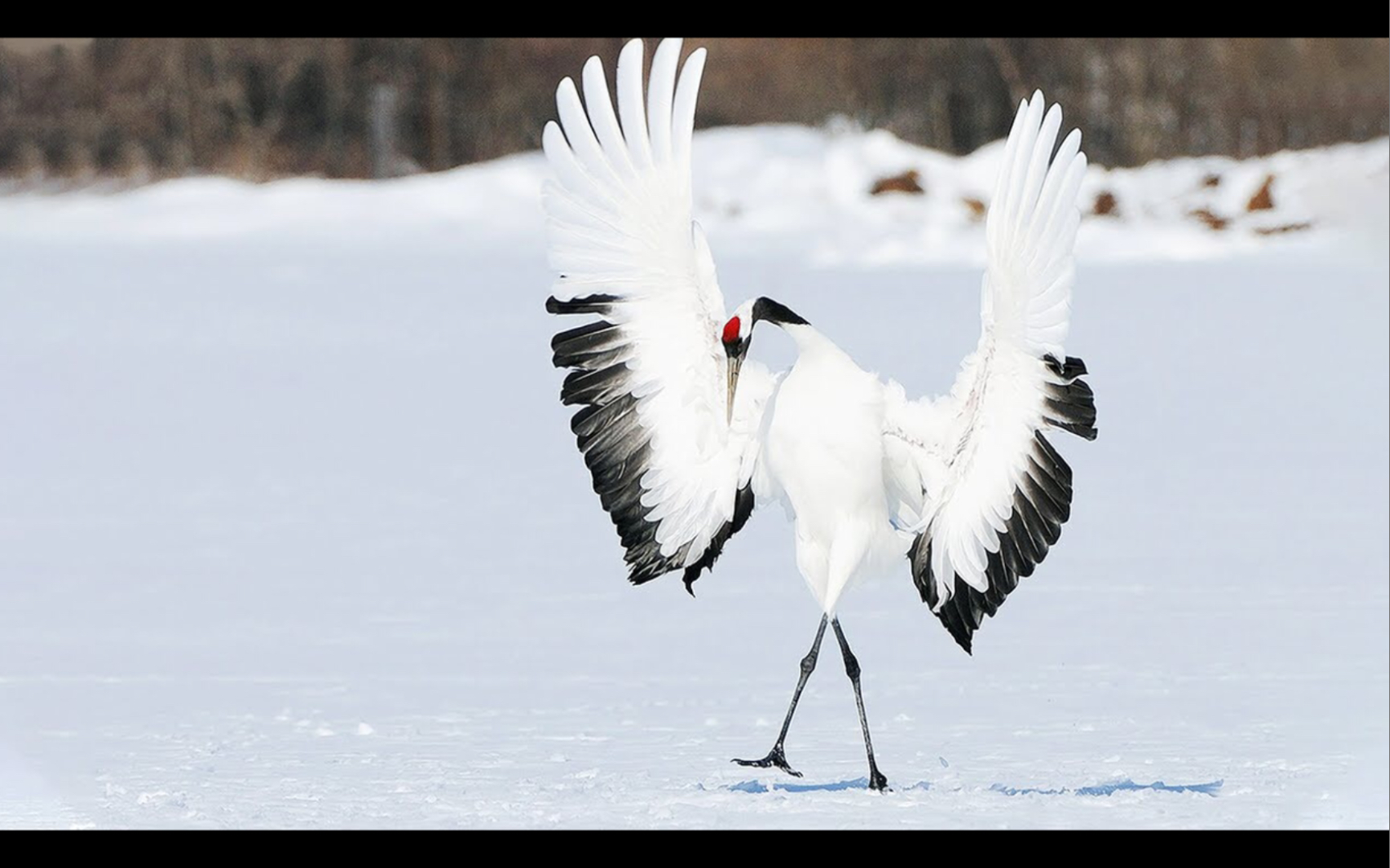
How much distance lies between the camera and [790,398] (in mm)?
5543

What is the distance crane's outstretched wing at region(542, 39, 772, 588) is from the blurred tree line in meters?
16.1

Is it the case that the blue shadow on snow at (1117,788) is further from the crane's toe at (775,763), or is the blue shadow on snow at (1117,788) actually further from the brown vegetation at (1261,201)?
the brown vegetation at (1261,201)

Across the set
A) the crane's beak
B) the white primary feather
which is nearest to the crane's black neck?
the crane's beak

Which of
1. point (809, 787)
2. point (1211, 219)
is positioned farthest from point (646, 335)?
point (1211, 219)

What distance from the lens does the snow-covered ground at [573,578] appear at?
18.1ft

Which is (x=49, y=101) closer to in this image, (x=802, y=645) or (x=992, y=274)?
(x=802, y=645)

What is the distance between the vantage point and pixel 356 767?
5645 mm

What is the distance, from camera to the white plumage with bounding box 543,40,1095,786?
5270 millimetres

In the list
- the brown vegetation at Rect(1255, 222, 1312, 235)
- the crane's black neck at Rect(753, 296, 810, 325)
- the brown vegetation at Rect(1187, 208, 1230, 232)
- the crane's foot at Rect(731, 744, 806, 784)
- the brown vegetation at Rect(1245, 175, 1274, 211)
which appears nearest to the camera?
the crane's black neck at Rect(753, 296, 810, 325)

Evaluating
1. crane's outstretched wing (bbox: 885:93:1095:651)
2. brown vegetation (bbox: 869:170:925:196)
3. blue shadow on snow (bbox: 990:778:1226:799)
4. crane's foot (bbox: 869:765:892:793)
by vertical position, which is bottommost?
blue shadow on snow (bbox: 990:778:1226:799)

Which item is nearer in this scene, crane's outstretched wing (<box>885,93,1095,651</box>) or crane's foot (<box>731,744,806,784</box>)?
crane's outstretched wing (<box>885,93,1095,651</box>)

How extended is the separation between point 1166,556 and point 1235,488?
1.63m

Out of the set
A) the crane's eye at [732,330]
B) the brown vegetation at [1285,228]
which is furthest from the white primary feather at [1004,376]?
the brown vegetation at [1285,228]

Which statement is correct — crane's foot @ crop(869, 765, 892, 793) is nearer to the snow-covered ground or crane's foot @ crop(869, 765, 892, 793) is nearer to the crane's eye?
the snow-covered ground
